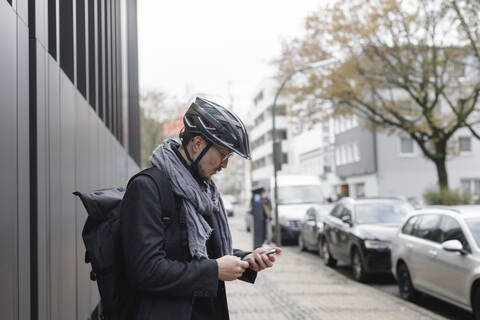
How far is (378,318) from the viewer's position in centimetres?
785

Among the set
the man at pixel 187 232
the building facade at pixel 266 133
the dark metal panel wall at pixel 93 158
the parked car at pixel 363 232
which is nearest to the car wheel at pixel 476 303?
the parked car at pixel 363 232

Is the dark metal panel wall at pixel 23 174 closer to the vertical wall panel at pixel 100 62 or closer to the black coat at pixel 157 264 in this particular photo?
the black coat at pixel 157 264

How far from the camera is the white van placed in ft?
70.1

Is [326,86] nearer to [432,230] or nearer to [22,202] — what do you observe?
[432,230]

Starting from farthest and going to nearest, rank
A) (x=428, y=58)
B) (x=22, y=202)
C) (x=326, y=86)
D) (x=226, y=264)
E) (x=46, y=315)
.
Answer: (x=326, y=86) → (x=428, y=58) → (x=46, y=315) → (x=22, y=202) → (x=226, y=264)

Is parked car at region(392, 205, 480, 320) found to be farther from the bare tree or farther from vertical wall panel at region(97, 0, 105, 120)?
the bare tree

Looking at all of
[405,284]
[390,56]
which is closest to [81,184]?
[405,284]

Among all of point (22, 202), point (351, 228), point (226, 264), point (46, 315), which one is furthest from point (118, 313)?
point (351, 228)

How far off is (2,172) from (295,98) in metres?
24.2

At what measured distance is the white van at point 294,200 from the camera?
21.4m

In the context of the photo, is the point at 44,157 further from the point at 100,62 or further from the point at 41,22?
the point at 100,62

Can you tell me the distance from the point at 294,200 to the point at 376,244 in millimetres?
11110

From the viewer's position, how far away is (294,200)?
74.9 ft

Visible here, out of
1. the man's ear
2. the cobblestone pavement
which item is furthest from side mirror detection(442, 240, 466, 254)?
the man's ear
